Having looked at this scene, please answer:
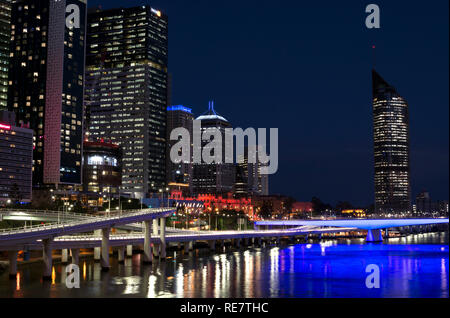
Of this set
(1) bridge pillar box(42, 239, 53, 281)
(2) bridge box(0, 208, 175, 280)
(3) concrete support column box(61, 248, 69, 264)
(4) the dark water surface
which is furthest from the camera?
(3) concrete support column box(61, 248, 69, 264)

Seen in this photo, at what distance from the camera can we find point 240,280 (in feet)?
282

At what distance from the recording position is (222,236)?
16475 cm

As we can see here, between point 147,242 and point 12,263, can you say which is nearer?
point 12,263

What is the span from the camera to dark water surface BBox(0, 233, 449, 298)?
72188 mm

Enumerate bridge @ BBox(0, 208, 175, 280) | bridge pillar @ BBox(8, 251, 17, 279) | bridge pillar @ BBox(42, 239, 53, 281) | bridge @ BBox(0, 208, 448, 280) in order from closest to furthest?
bridge @ BBox(0, 208, 175, 280), bridge @ BBox(0, 208, 448, 280), bridge pillar @ BBox(42, 239, 53, 281), bridge pillar @ BBox(8, 251, 17, 279)

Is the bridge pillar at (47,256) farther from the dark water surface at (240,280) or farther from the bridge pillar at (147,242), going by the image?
the bridge pillar at (147,242)

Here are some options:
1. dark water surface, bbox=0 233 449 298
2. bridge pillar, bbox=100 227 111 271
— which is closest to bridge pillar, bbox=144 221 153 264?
dark water surface, bbox=0 233 449 298

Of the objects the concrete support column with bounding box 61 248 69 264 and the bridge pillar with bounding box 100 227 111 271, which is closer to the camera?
the bridge pillar with bounding box 100 227 111 271

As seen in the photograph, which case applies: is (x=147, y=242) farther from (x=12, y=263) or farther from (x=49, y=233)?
(x=49, y=233)

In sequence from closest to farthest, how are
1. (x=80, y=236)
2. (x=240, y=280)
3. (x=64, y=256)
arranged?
(x=240, y=280), (x=80, y=236), (x=64, y=256)

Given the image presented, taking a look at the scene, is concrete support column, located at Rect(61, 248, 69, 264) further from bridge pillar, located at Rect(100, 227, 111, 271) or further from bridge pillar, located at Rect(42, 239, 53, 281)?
bridge pillar, located at Rect(42, 239, 53, 281)

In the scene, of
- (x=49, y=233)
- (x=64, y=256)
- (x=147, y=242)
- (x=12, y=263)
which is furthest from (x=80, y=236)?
(x=49, y=233)

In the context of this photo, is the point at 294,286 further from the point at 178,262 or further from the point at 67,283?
the point at 178,262
